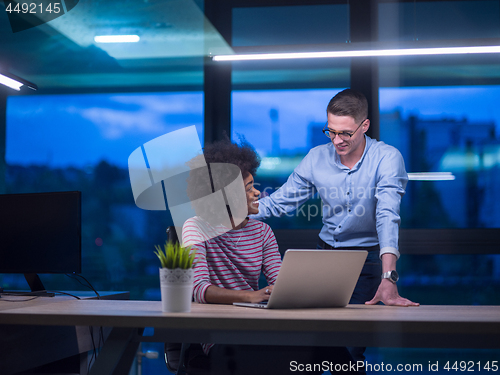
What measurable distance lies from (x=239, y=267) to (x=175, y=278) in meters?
0.57

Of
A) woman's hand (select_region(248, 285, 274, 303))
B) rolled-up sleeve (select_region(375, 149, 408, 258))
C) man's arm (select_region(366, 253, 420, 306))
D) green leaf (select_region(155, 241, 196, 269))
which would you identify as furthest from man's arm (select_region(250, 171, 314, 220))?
green leaf (select_region(155, 241, 196, 269))

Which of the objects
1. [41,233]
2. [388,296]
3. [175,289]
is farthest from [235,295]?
[41,233]

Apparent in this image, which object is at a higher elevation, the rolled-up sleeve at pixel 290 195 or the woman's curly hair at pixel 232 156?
the woman's curly hair at pixel 232 156

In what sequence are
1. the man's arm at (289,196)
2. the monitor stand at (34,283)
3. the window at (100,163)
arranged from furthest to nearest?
1. the window at (100,163)
2. the man's arm at (289,196)
3. the monitor stand at (34,283)

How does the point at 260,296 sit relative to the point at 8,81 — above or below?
below

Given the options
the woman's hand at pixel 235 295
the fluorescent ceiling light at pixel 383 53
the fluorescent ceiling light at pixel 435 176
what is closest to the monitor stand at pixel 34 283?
the woman's hand at pixel 235 295

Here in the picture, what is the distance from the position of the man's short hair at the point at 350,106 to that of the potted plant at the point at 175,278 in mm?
1404

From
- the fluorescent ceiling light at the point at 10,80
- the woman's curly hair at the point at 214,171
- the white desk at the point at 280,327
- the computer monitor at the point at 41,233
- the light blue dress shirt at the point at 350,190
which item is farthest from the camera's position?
the fluorescent ceiling light at the point at 10,80

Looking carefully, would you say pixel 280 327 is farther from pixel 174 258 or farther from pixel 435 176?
pixel 435 176

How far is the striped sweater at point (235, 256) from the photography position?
1.66m

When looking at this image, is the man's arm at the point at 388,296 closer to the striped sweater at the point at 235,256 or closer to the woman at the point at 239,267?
the woman at the point at 239,267

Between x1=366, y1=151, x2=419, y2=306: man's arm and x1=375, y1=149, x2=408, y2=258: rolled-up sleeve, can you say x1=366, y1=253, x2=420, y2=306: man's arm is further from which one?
x1=375, y1=149, x2=408, y2=258: rolled-up sleeve

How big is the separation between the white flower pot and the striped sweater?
37 cm

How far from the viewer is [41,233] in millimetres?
1974
